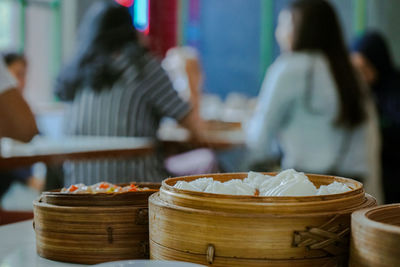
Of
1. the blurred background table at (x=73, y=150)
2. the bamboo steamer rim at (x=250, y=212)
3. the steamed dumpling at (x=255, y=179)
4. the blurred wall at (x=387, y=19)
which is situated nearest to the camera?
the bamboo steamer rim at (x=250, y=212)

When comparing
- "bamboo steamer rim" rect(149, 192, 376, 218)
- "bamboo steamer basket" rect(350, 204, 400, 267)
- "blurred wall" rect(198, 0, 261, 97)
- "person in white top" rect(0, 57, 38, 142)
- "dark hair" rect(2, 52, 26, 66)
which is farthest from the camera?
"blurred wall" rect(198, 0, 261, 97)

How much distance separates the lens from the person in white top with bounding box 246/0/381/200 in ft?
10.6

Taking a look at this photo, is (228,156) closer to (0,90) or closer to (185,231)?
(0,90)

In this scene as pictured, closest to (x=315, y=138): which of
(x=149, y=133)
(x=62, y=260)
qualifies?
(x=149, y=133)

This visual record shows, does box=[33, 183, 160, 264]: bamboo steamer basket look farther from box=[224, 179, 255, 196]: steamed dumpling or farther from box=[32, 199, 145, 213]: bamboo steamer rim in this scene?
box=[224, 179, 255, 196]: steamed dumpling

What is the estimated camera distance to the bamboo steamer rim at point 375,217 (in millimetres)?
926

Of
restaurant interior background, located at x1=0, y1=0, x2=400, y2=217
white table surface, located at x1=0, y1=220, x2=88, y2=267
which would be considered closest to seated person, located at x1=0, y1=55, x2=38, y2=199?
white table surface, located at x1=0, y1=220, x2=88, y2=267

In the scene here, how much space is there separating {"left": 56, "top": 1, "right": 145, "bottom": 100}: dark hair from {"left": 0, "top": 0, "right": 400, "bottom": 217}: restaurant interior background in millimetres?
3329

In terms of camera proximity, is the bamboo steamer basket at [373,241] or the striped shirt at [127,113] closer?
the bamboo steamer basket at [373,241]

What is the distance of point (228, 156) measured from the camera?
25.6ft

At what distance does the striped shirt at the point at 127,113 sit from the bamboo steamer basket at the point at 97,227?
2.19 m

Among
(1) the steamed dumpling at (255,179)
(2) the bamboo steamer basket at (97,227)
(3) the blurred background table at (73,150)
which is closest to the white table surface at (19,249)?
(2) the bamboo steamer basket at (97,227)

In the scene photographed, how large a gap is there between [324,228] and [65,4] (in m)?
7.17

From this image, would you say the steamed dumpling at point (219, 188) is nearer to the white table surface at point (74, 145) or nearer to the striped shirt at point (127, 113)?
the white table surface at point (74, 145)
